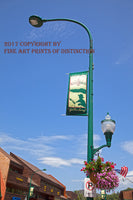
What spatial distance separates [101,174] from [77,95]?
9.75 feet

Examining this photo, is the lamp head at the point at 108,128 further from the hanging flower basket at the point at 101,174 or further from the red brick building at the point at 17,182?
the red brick building at the point at 17,182

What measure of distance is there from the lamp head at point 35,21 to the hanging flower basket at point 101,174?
6.20 metres

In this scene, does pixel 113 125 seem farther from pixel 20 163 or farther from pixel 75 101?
pixel 20 163

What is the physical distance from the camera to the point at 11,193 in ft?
124

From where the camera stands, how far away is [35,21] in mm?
9125

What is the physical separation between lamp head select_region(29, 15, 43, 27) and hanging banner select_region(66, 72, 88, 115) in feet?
9.56

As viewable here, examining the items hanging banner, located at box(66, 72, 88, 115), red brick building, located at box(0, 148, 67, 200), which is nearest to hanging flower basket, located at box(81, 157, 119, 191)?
hanging banner, located at box(66, 72, 88, 115)

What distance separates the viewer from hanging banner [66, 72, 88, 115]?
7.50 m

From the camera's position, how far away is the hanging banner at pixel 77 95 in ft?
24.6

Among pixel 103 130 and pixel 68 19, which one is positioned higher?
pixel 68 19

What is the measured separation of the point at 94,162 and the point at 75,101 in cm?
241

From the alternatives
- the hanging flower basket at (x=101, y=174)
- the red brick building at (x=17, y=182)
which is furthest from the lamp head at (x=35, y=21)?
the red brick building at (x=17, y=182)

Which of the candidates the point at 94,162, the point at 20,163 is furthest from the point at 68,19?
the point at 20,163

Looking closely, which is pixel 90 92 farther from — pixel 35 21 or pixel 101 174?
pixel 35 21
